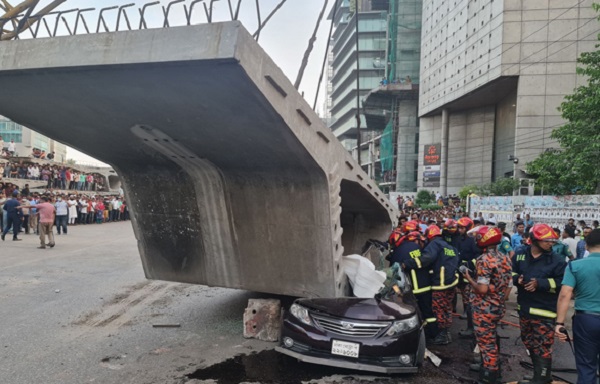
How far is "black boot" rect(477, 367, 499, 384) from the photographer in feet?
13.6

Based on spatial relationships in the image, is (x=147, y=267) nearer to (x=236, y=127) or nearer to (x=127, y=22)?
(x=236, y=127)

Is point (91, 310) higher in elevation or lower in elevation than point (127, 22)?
lower

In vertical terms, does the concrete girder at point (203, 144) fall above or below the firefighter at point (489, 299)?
above

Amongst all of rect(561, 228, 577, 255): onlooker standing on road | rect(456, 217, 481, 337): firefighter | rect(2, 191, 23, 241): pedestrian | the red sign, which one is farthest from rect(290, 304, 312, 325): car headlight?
the red sign

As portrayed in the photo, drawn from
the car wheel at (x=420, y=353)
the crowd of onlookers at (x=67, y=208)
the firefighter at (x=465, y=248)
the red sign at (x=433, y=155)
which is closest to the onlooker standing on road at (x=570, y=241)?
the firefighter at (x=465, y=248)

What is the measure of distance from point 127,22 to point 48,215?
10.7 m

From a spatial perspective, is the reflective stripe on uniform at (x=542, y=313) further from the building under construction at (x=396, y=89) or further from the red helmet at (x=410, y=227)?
the building under construction at (x=396, y=89)

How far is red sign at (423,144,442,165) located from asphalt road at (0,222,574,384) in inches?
1659

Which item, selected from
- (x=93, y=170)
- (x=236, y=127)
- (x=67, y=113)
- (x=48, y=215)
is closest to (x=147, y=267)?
(x=67, y=113)

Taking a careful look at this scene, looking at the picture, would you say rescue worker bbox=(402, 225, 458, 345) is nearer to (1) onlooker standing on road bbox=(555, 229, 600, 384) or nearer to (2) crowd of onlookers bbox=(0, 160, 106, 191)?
(1) onlooker standing on road bbox=(555, 229, 600, 384)

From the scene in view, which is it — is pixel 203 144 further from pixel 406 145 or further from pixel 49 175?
pixel 406 145

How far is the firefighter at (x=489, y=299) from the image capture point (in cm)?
420

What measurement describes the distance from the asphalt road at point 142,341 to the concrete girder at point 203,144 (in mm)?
765

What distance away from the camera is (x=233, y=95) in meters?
3.81
